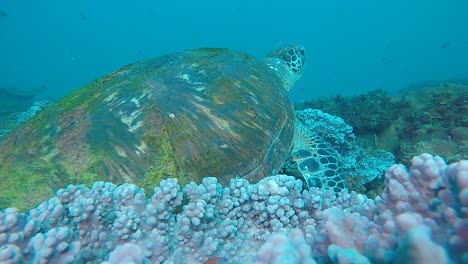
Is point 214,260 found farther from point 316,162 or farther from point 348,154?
point 348,154

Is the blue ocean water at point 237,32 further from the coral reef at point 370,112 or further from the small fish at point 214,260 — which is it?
the small fish at point 214,260

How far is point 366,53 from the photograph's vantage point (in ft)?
332

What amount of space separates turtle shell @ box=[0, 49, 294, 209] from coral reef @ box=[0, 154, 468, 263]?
416 mm

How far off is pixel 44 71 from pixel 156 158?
99.1m

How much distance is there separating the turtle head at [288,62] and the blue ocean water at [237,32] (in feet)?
252

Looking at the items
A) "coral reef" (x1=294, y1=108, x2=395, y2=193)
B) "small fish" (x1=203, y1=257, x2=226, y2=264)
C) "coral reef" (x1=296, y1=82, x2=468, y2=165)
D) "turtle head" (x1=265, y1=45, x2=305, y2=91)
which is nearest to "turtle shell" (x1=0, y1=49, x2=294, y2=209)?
"small fish" (x1=203, y1=257, x2=226, y2=264)

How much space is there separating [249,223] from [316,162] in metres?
1.91

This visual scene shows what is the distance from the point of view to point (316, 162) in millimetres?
4023

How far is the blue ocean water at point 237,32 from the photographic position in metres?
90.1

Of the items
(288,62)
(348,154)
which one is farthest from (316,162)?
(288,62)

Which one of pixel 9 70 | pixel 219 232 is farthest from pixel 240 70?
pixel 9 70

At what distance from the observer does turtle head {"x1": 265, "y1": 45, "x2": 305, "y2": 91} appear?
618 cm

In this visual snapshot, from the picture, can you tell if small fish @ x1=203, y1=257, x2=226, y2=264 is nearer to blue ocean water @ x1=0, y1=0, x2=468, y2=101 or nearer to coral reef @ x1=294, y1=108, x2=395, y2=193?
coral reef @ x1=294, y1=108, x2=395, y2=193

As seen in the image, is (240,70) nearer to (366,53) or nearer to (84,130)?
(84,130)
